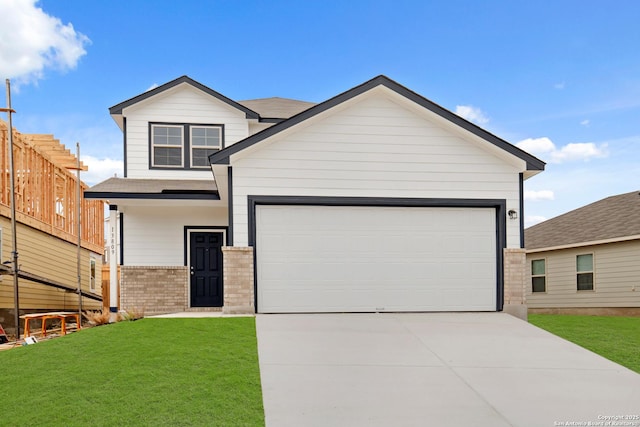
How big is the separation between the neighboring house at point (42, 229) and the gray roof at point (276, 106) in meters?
7.46

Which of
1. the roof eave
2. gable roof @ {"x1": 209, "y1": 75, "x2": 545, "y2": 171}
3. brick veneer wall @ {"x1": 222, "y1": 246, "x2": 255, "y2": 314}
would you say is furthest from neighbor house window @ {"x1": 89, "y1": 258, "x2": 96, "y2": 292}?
the roof eave

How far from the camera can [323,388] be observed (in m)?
6.21

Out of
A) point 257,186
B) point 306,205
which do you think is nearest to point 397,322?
point 306,205

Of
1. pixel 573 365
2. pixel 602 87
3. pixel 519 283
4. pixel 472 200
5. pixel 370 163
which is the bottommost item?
pixel 573 365

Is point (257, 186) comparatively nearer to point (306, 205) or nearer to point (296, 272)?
point (306, 205)

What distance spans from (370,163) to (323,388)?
595 centimetres

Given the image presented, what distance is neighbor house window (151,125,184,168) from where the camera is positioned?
1484 cm

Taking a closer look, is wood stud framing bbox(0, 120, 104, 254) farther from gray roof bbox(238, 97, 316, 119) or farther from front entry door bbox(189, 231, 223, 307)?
gray roof bbox(238, 97, 316, 119)

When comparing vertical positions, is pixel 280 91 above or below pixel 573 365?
above

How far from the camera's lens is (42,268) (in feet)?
58.9

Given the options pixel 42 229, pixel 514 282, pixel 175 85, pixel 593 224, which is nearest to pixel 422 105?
pixel 514 282

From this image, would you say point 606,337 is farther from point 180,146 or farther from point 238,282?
point 180,146

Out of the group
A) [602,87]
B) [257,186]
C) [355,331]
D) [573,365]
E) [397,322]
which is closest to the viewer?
[573,365]

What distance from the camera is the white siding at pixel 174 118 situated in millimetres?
14695
